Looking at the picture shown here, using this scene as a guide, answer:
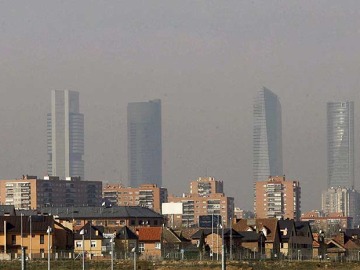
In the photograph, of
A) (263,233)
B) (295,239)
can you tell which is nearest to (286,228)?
(295,239)

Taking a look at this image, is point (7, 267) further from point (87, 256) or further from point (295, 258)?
point (295, 258)

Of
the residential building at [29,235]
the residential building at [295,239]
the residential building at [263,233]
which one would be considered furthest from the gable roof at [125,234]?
the residential building at [295,239]

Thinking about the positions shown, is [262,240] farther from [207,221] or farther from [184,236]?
[207,221]

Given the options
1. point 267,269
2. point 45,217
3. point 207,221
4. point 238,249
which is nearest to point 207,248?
point 238,249

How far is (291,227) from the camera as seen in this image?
15762 cm

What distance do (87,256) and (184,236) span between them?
2649 cm

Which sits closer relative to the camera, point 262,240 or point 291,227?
point 262,240

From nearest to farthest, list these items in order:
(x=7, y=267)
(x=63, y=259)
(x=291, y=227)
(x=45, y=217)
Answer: (x=7, y=267), (x=63, y=259), (x=45, y=217), (x=291, y=227)

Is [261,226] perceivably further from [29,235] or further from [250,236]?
[29,235]

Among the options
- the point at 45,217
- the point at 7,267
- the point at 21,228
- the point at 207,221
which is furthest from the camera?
the point at 207,221

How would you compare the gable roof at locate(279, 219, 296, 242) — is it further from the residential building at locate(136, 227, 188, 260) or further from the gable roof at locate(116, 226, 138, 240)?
the gable roof at locate(116, 226, 138, 240)

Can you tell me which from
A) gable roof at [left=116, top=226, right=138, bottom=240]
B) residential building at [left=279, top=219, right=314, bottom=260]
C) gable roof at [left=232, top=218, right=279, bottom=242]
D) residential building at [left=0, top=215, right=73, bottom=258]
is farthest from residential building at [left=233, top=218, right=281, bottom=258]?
residential building at [left=0, top=215, right=73, bottom=258]

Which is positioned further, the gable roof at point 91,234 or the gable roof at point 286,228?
the gable roof at point 286,228

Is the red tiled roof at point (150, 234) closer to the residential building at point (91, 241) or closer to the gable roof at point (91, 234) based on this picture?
the gable roof at point (91, 234)
